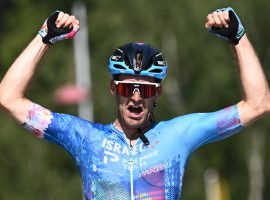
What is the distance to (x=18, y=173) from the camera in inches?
1731

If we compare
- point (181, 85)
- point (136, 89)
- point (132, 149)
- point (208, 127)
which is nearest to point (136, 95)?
point (136, 89)

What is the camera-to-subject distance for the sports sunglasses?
30.5 feet

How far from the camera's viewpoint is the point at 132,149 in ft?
30.9

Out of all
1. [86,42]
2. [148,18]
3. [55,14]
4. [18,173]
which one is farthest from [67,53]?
[55,14]

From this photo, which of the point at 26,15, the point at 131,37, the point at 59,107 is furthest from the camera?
the point at 26,15

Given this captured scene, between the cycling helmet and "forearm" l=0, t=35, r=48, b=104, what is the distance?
62 cm

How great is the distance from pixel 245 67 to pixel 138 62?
804 mm

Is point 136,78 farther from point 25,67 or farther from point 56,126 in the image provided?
point 25,67

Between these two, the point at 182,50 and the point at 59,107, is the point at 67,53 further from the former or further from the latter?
the point at 182,50

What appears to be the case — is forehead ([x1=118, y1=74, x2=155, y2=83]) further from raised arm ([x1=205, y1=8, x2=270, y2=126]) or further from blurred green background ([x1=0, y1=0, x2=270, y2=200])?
blurred green background ([x1=0, y1=0, x2=270, y2=200])

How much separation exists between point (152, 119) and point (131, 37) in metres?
36.4

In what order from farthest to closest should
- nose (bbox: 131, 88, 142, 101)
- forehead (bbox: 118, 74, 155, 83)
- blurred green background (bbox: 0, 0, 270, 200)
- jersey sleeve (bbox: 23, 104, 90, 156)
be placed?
blurred green background (bbox: 0, 0, 270, 200), jersey sleeve (bbox: 23, 104, 90, 156), forehead (bbox: 118, 74, 155, 83), nose (bbox: 131, 88, 142, 101)

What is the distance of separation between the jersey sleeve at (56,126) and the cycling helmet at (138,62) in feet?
1.64

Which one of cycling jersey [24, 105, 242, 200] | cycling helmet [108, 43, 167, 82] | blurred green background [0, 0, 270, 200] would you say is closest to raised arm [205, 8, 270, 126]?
cycling jersey [24, 105, 242, 200]
